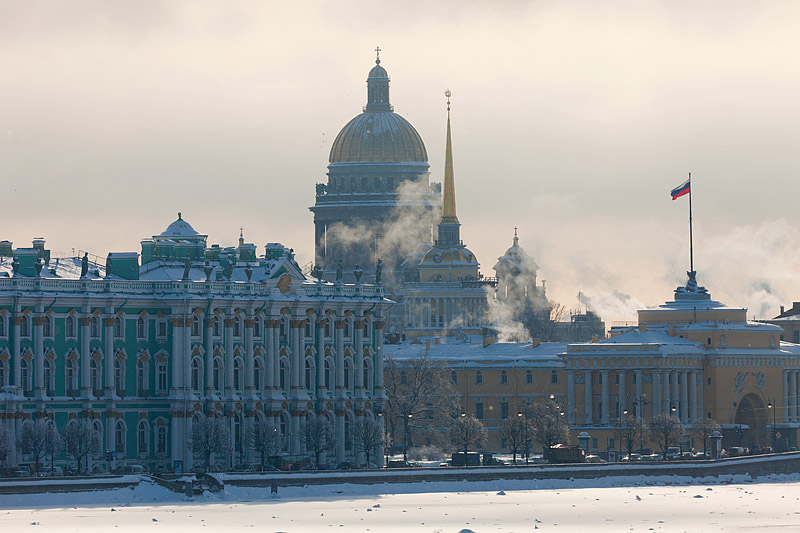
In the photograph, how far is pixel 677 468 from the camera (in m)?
151

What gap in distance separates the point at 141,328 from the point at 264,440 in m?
7.57

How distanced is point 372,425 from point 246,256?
1120 cm

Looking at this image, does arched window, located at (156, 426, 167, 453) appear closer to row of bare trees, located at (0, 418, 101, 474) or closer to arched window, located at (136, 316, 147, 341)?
arched window, located at (136, 316, 147, 341)

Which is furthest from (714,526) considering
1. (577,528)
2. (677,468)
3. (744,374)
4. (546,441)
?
(744,374)

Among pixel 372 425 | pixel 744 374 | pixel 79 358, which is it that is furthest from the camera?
pixel 744 374

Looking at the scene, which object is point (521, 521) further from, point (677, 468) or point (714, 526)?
point (677, 468)

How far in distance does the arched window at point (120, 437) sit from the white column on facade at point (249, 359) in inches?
300

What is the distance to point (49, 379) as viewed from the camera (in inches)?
5714

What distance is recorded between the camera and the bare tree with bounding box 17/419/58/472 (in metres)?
142

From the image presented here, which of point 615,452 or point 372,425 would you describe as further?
point 615,452

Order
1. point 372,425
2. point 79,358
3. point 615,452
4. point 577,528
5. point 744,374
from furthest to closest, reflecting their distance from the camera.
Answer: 1. point 744,374
2. point 615,452
3. point 372,425
4. point 79,358
5. point 577,528

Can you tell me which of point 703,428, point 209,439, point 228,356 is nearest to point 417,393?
point 703,428

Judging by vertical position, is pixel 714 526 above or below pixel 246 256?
below

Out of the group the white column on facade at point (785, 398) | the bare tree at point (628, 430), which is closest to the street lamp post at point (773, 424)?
the white column on facade at point (785, 398)
